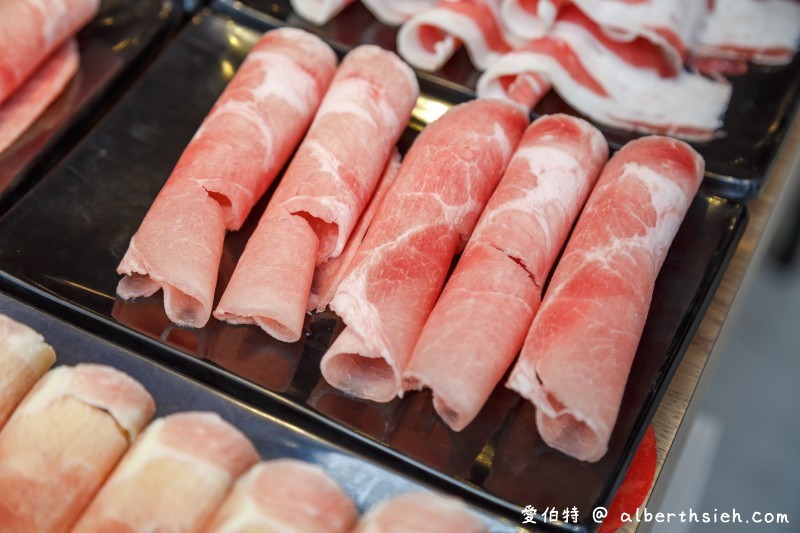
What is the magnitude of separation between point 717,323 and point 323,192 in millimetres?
894

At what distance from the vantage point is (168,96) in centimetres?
219

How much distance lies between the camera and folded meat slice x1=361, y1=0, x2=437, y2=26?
237 cm

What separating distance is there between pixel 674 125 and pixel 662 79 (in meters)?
0.17

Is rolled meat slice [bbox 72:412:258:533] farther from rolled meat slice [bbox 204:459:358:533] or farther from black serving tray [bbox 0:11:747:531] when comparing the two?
black serving tray [bbox 0:11:747:531]

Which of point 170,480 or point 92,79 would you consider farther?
point 92,79

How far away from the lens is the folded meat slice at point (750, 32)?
234 cm

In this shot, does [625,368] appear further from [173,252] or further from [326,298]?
[173,252]

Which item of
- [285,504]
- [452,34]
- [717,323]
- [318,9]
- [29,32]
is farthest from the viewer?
[318,9]

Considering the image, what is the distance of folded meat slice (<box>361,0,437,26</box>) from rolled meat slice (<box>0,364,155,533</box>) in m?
1.27

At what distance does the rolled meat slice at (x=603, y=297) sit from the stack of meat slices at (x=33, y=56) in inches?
51.5

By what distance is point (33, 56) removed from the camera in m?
2.15

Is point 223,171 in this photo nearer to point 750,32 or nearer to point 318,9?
point 318,9

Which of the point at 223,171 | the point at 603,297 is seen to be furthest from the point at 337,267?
the point at 603,297

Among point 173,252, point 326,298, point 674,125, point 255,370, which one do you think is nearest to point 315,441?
point 255,370
